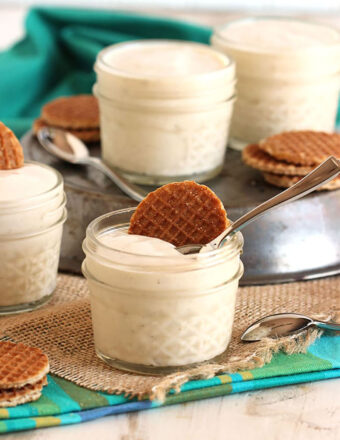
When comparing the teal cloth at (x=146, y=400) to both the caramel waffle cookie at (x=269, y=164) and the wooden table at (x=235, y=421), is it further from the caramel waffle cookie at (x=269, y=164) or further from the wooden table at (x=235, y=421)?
the caramel waffle cookie at (x=269, y=164)

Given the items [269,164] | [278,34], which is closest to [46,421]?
[269,164]

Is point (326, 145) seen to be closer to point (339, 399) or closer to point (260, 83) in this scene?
point (260, 83)

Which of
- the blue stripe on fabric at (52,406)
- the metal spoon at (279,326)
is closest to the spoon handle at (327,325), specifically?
the metal spoon at (279,326)

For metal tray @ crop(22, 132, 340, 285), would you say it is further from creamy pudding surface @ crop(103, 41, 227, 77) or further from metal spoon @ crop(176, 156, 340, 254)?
metal spoon @ crop(176, 156, 340, 254)

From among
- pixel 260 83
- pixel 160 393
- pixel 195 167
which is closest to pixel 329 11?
pixel 260 83

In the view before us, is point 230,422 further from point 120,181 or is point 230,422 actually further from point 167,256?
point 120,181

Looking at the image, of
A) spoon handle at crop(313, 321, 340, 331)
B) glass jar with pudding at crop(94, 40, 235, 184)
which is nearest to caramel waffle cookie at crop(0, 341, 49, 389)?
spoon handle at crop(313, 321, 340, 331)

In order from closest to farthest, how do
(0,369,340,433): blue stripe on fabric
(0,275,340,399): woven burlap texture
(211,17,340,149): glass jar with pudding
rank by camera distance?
(0,369,340,433): blue stripe on fabric
(0,275,340,399): woven burlap texture
(211,17,340,149): glass jar with pudding
